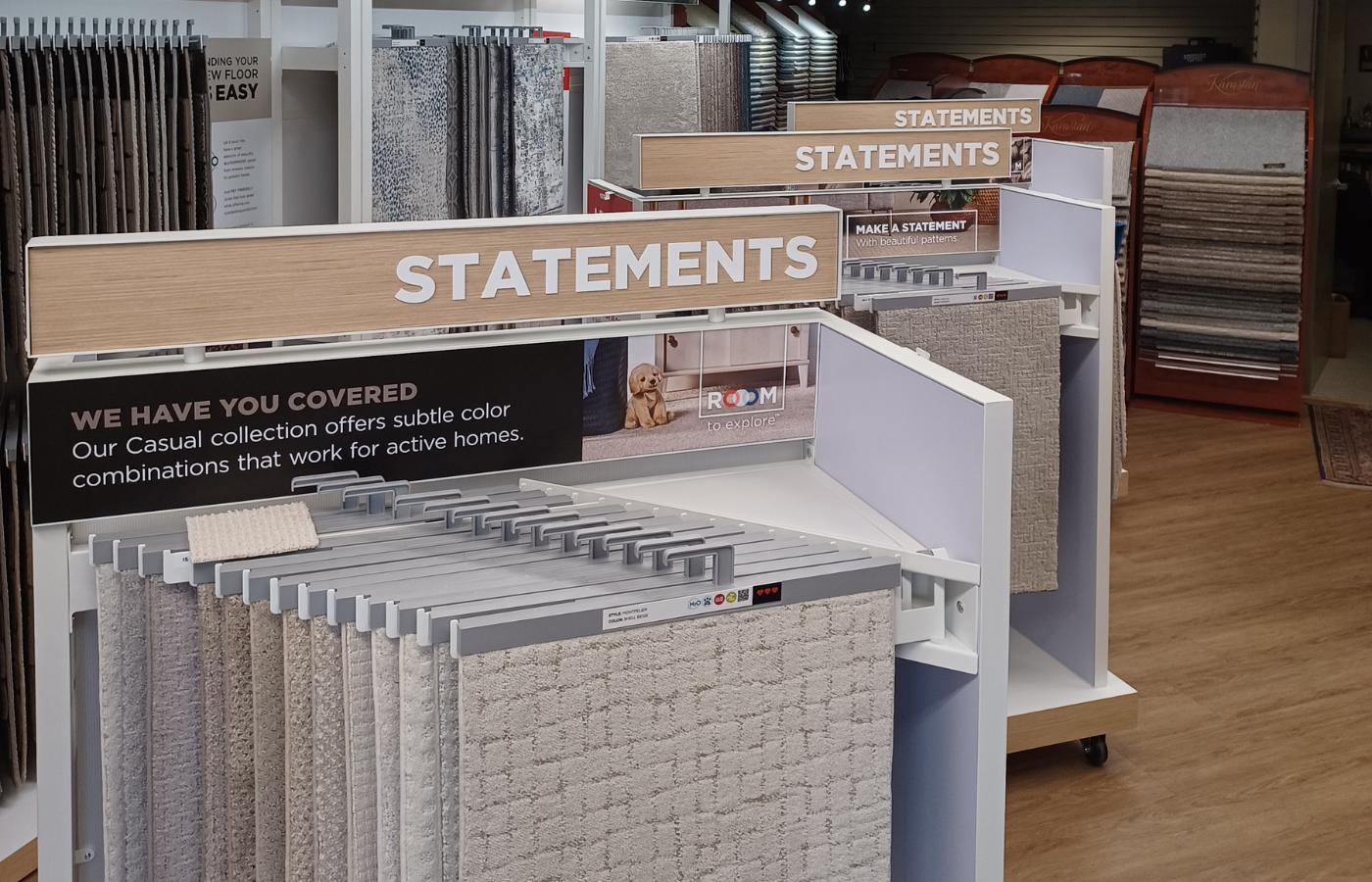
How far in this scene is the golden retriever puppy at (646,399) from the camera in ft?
7.42

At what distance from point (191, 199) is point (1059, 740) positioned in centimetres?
244

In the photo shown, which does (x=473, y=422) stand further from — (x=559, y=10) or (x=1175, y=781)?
(x=559, y=10)

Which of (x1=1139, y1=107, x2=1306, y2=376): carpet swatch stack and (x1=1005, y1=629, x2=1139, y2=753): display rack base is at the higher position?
(x1=1139, y1=107, x2=1306, y2=376): carpet swatch stack

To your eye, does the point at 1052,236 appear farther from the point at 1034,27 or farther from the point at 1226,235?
the point at 1034,27

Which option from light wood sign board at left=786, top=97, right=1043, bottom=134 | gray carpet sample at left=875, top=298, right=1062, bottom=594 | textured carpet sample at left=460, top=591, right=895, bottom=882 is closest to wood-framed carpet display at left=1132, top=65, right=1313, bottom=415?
light wood sign board at left=786, top=97, right=1043, bottom=134

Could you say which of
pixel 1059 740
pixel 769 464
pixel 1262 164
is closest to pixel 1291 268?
pixel 1262 164

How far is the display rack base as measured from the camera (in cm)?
353

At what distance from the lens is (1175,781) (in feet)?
11.7

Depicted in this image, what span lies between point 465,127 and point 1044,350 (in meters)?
2.15

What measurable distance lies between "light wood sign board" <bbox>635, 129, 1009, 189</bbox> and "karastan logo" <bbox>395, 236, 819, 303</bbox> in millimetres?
1444

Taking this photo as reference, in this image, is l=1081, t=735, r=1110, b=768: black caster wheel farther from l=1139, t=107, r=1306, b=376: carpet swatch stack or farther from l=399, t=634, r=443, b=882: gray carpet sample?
l=1139, t=107, r=1306, b=376: carpet swatch stack

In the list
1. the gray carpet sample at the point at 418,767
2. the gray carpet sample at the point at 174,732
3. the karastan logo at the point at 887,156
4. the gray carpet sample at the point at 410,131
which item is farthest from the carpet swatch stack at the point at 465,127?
the gray carpet sample at the point at 418,767

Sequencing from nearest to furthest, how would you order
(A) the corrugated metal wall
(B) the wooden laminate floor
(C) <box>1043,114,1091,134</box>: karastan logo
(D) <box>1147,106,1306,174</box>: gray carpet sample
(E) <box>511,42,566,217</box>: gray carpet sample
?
(B) the wooden laminate floor, (E) <box>511,42,566,217</box>: gray carpet sample, (D) <box>1147,106,1306,174</box>: gray carpet sample, (C) <box>1043,114,1091,134</box>: karastan logo, (A) the corrugated metal wall

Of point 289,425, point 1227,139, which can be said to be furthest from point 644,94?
point 289,425
